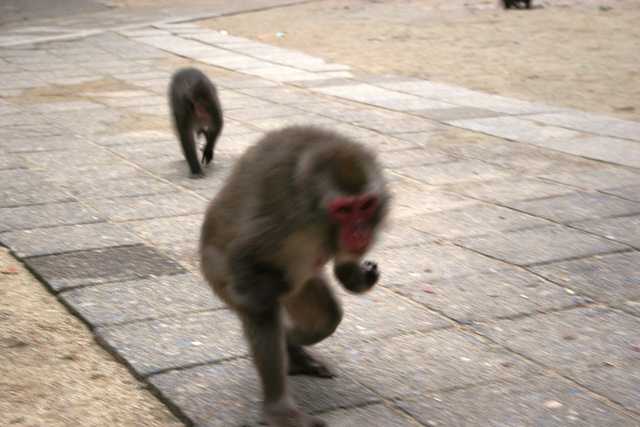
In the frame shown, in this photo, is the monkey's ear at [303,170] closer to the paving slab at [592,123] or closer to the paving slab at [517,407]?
the paving slab at [517,407]

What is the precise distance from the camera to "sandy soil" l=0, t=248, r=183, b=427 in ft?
11.9

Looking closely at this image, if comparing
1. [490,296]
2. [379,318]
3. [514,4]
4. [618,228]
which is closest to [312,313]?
[379,318]

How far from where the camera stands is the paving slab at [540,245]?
5.72 meters

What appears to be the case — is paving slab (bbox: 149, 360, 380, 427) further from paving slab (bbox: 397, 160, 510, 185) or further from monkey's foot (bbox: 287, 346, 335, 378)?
paving slab (bbox: 397, 160, 510, 185)

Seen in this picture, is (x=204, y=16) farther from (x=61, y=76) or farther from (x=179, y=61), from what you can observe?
(x=61, y=76)

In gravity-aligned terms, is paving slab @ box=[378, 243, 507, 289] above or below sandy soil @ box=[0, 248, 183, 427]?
below

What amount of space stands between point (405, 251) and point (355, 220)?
2.60 m

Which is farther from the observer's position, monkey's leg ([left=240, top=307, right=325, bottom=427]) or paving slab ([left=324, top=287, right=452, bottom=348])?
paving slab ([left=324, top=287, right=452, bottom=348])

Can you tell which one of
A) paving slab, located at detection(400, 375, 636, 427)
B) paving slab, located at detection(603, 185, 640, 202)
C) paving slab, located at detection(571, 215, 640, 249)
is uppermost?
paving slab, located at detection(400, 375, 636, 427)

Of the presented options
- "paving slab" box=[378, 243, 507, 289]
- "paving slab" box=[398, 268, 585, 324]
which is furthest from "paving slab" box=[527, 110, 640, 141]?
"paving slab" box=[398, 268, 585, 324]

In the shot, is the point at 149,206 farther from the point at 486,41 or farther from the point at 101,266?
the point at 486,41

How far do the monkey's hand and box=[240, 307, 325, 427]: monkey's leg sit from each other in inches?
13.8

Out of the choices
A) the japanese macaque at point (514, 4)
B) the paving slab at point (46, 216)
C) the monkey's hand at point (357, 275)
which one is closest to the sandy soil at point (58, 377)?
the monkey's hand at point (357, 275)

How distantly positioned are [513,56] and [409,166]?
297 inches
